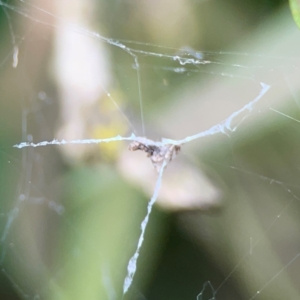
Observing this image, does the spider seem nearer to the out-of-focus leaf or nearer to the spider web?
the spider web

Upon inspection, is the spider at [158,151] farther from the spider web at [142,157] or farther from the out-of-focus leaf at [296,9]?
the out-of-focus leaf at [296,9]

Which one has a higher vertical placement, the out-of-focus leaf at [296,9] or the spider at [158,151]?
the out-of-focus leaf at [296,9]

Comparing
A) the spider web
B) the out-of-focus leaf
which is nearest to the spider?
the spider web

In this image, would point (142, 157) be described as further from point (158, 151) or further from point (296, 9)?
point (296, 9)

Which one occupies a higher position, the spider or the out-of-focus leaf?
the out-of-focus leaf

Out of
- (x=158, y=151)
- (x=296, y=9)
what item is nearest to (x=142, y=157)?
(x=158, y=151)

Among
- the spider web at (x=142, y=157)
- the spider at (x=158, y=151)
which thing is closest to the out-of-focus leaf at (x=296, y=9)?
the spider web at (x=142, y=157)
